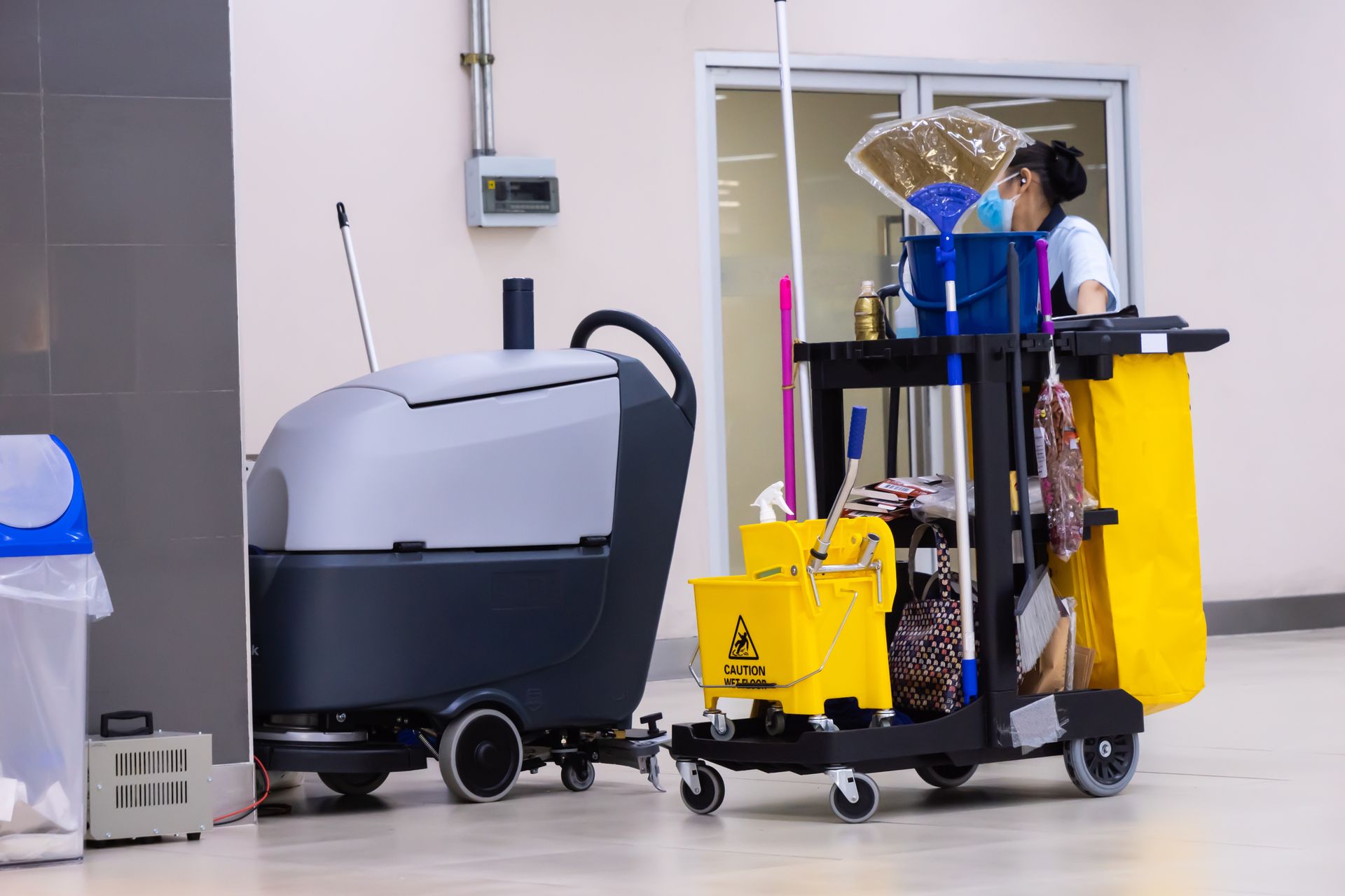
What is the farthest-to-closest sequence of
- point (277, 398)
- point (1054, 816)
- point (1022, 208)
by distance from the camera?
point (277, 398), point (1022, 208), point (1054, 816)

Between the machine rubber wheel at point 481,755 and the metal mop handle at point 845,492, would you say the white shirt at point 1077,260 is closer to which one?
the metal mop handle at point 845,492

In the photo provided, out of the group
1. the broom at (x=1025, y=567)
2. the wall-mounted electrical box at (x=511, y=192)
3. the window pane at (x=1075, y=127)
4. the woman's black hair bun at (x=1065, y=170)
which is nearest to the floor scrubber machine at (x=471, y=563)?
the broom at (x=1025, y=567)

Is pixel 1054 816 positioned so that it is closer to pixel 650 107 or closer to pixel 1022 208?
pixel 1022 208

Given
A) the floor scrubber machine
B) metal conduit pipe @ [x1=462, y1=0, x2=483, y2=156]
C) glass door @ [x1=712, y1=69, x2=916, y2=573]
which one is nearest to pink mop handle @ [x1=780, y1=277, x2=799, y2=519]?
the floor scrubber machine

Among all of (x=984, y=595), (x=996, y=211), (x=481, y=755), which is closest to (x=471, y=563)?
(x=481, y=755)

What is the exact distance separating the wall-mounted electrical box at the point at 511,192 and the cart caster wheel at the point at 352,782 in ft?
7.27

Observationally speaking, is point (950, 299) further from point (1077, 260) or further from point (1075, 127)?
point (1075, 127)

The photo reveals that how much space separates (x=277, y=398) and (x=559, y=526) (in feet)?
6.36

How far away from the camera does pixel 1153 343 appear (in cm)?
306

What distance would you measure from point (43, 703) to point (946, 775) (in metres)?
1.55

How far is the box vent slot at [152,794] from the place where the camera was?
2.89 m

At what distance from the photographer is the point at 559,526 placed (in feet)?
10.9

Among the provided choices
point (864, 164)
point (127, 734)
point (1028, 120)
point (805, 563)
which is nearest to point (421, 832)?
point (127, 734)

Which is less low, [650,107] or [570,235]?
[650,107]
